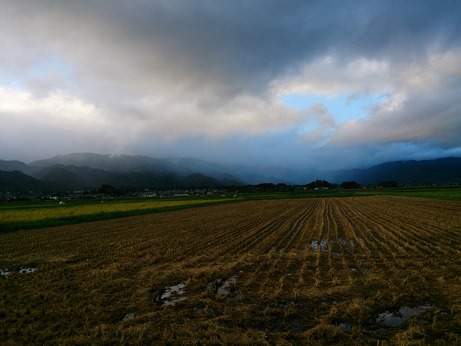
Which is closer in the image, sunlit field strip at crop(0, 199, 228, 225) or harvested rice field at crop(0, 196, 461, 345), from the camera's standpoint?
harvested rice field at crop(0, 196, 461, 345)

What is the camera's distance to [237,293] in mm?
8312

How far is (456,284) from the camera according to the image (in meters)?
8.59

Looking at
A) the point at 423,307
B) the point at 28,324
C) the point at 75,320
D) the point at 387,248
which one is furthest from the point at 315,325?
the point at 387,248

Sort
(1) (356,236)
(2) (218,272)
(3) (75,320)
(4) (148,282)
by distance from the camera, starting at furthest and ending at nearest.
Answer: (1) (356,236) < (2) (218,272) < (4) (148,282) < (3) (75,320)

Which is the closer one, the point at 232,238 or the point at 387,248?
the point at 387,248

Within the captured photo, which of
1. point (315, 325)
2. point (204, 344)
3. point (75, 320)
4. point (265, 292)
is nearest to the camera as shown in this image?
point (204, 344)

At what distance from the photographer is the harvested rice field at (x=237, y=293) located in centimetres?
586

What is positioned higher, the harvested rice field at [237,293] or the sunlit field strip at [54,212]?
the harvested rice field at [237,293]

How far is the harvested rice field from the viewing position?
231 inches

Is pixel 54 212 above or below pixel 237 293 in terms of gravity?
below

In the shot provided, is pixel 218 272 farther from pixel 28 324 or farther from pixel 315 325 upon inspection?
pixel 28 324

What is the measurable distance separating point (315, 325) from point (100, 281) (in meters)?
7.05

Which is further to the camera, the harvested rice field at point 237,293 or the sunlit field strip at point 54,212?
the sunlit field strip at point 54,212

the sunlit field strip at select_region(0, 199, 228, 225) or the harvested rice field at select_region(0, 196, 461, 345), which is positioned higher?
the harvested rice field at select_region(0, 196, 461, 345)
